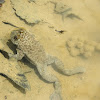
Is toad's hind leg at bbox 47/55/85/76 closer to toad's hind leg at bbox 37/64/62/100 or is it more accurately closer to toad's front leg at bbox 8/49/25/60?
toad's hind leg at bbox 37/64/62/100

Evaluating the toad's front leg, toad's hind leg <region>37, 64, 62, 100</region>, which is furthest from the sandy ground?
the toad's front leg

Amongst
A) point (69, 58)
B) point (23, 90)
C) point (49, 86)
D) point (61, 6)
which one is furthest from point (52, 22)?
point (23, 90)

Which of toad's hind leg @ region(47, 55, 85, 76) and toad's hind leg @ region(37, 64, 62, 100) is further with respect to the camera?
toad's hind leg @ region(47, 55, 85, 76)

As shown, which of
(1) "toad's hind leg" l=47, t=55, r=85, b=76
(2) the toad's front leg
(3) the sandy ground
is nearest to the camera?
(2) the toad's front leg

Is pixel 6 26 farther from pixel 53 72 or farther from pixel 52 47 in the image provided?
pixel 53 72

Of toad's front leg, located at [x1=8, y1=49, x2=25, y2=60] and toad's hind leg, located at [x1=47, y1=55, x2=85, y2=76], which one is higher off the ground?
toad's front leg, located at [x1=8, y1=49, x2=25, y2=60]

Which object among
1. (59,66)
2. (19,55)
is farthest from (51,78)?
(19,55)

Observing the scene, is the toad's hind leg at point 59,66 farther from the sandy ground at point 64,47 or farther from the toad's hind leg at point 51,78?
the toad's hind leg at point 51,78

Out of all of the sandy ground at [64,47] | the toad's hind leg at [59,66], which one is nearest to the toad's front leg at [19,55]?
the sandy ground at [64,47]
